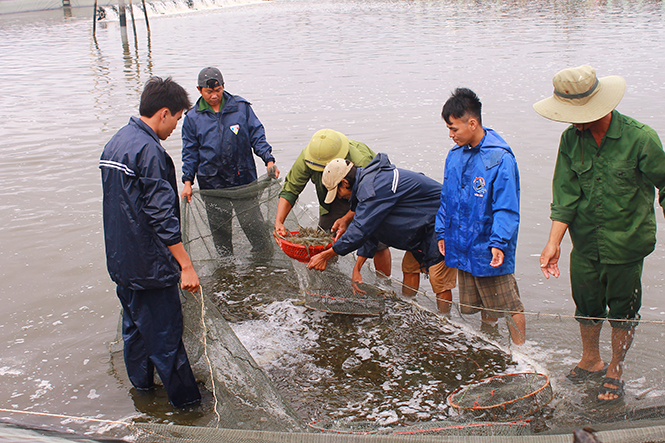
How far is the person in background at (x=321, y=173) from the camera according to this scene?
437 cm

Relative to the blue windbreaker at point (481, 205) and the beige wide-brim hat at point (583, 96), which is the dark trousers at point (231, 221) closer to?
the blue windbreaker at point (481, 205)

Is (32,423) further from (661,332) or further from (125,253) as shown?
(661,332)

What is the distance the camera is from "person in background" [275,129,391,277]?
4.37m

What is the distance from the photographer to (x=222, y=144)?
16.9ft

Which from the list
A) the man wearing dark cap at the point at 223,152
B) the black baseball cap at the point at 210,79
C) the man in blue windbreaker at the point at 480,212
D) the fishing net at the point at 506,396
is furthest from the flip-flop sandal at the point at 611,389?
the black baseball cap at the point at 210,79

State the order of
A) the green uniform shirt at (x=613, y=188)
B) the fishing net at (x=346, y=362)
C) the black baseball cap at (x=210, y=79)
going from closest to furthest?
the fishing net at (x=346, y=362)
the green uniform shirt at (x=613, y=188)
the black baseball cap at (x=210, y=79)

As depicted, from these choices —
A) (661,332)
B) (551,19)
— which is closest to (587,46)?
(551,19)

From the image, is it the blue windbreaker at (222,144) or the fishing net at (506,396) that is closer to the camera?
the fishing net at (506,396)

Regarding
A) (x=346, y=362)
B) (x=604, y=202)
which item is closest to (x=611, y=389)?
(x=604, y=202)

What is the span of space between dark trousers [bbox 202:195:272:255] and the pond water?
73 centimetres

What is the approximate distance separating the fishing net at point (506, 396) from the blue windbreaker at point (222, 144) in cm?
291

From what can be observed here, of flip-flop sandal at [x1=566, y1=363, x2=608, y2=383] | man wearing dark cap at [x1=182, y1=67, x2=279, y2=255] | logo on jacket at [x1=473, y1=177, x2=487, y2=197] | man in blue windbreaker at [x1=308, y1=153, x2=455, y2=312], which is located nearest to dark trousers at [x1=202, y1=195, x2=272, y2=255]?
man wearing dark cap at [x1=182, y1=67, x2=279, y2=255]

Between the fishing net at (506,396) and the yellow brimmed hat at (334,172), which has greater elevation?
the yellow brimmed hat at (334,172)

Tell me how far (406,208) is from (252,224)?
6.10 feet
